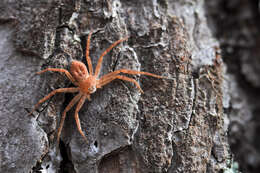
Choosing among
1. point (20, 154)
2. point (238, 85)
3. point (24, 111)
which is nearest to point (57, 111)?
point (24, 111)

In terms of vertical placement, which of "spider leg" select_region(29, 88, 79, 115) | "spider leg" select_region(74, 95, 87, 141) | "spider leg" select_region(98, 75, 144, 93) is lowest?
"spider leg" select_region(74, 95, 87, 141)

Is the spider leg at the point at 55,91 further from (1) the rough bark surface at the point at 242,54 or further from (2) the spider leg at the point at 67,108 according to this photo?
(1) the rough bark surface at the point at 242,54

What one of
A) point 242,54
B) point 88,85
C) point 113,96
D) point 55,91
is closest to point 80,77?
point 88,85

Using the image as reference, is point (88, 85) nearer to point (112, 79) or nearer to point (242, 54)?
point (112, 79)

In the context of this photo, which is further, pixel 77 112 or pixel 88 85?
pixel 88 85

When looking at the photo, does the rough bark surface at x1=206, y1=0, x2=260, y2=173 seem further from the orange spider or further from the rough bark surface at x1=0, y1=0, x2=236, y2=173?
the orange spider

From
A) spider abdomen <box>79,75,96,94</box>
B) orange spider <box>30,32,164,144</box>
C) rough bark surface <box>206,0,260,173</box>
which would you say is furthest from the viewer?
rough bark surface <box>206,0,260,173</box>

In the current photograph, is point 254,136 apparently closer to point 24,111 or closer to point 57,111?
point 57,111

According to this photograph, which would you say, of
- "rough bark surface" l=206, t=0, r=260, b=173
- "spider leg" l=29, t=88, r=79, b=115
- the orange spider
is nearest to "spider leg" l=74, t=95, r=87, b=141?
the orange spider
